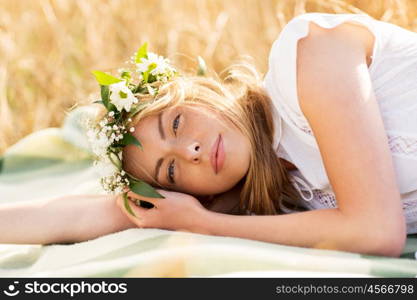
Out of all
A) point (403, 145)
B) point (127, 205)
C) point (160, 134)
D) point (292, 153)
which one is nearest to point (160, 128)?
point (160, 134)

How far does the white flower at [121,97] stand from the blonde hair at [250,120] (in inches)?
1.7

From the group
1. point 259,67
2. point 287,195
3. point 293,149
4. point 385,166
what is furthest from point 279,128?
point 259,67

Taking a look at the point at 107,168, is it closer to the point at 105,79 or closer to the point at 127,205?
the point at 127,205

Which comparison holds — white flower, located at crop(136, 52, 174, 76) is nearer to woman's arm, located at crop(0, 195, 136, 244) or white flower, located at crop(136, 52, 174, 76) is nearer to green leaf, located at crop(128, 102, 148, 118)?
green leaf, located at crop(128, 102, 148, 118)

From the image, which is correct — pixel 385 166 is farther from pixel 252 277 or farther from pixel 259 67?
pixel 259 67

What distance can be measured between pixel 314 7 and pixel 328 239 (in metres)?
1.59

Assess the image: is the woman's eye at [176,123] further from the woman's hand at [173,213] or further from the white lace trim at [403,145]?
the white lace trim at [403,145]

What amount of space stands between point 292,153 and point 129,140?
47 cm

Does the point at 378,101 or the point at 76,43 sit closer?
the point at 378,101

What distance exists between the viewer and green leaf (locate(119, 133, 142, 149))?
189cm

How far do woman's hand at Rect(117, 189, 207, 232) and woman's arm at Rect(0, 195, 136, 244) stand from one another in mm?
163

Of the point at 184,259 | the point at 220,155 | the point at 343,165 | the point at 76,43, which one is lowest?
the point at 184,259

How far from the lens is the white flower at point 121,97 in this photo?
6.32 feet

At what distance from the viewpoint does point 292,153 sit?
2.02 m
